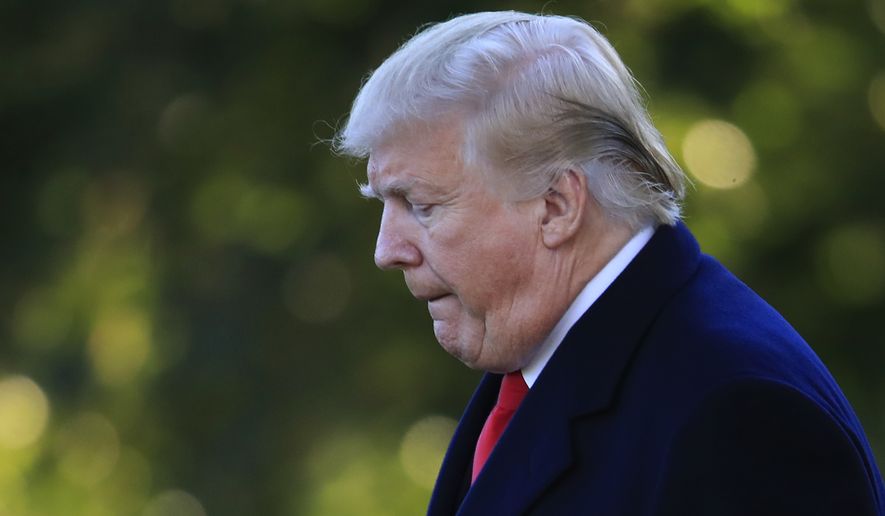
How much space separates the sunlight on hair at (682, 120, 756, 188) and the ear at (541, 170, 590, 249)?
1610 millimetres

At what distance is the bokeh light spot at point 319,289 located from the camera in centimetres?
445

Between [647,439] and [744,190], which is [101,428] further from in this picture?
[647,439]

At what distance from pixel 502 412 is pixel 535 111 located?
0.53 m

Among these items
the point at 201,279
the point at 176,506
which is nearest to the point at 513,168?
the point at 201,279

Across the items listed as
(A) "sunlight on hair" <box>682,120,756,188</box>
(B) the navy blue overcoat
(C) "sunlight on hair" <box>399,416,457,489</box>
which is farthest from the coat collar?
(C) "sunlight on hair" <box>399,416,457,489</box>

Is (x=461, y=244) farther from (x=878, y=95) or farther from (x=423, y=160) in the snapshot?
(x=878, y=95)

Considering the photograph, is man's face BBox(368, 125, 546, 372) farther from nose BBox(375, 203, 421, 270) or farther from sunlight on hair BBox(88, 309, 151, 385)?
sunlight on hair BBox(88, 309, 151, 385)

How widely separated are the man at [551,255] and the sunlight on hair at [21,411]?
9.15 feet

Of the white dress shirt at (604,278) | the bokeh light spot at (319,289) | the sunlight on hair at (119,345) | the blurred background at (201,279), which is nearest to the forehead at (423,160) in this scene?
the white dress shirt at (604,278)

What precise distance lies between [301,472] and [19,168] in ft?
4.99

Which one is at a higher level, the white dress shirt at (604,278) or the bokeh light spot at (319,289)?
the white dress shirt at (604,278)

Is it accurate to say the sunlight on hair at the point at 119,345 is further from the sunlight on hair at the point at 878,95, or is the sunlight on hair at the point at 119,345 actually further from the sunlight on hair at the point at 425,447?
the sunlight on hair at the point at 878,95

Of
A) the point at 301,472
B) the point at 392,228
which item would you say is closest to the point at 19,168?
the point at 301,472

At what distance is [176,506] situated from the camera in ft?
15.3
